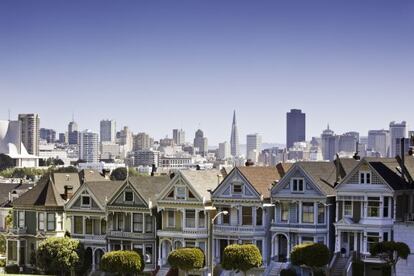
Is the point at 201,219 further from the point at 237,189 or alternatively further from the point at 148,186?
the point at 148,186

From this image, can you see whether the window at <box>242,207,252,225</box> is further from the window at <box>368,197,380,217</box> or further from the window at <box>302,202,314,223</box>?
the window at <box>368,197,380,217</box>

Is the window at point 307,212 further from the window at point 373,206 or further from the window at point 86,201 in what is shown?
the window at point 86,201

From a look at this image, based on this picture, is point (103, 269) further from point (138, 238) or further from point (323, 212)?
point (323, 212)

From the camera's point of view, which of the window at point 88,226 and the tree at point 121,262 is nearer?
the tree at point 121,262

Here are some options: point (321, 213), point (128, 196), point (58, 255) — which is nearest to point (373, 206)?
point (321, 213)

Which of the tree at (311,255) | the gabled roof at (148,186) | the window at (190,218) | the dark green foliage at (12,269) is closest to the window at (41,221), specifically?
the dark green foliage at (12,269)

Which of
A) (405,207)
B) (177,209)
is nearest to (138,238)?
(177,209)
